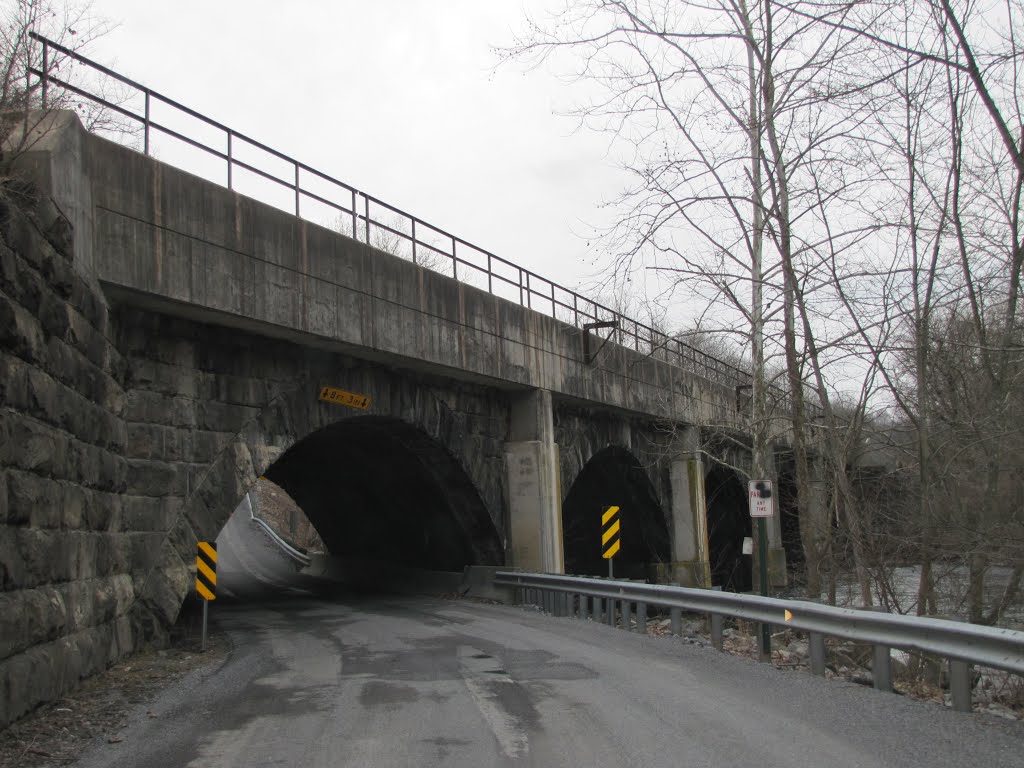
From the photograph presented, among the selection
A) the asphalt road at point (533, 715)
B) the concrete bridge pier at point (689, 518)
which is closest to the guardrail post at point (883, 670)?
the asphalt road at point (533, 715)

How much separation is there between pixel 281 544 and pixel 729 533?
20619 millimetres

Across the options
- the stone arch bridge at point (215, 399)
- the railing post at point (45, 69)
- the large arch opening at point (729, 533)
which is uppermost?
the railing post at point (45, 69)

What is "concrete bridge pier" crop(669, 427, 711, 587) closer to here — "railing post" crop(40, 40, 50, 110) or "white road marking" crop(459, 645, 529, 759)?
"white road marking" crop(459, 645, 529, 759)

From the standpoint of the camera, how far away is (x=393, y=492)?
20.7 m

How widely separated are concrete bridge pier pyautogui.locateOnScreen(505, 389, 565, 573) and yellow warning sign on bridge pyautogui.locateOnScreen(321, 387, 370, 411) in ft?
16.2

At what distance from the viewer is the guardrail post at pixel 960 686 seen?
664 cm

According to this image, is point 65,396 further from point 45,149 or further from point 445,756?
point 445,756

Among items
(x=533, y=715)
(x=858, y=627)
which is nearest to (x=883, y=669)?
(x=858, y=627)

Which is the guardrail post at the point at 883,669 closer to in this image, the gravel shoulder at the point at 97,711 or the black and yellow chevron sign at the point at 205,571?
the gravel shoulder at the point at 97,711

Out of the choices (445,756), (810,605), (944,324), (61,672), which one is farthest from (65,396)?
(944,324)

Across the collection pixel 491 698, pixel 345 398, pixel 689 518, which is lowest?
pixel 491 698

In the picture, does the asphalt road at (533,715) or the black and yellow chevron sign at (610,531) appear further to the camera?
the black and yellow chevron sign at (610,531)

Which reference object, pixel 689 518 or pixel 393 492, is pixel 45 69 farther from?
pixel 689 518

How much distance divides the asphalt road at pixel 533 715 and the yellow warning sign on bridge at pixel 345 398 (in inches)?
167
